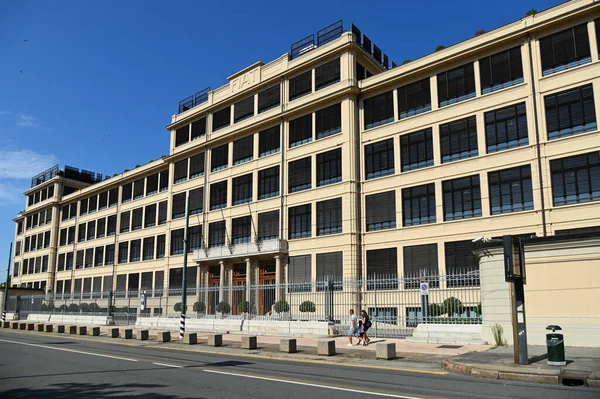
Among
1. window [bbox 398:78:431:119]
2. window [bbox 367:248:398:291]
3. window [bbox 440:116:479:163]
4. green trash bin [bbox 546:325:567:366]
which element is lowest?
green trash bin [bbox 546:325:567:366]

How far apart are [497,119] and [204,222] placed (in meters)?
27.6

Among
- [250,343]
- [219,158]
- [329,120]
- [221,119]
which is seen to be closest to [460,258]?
[329,120]

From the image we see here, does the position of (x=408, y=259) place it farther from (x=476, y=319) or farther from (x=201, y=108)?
(x=201, y=108)

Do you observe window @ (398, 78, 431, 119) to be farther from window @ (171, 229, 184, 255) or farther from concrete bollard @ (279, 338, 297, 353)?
window @ (171, 229, 184, 255)

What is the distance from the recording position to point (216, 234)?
46.6 metres

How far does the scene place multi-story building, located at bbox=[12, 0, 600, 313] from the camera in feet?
93.6

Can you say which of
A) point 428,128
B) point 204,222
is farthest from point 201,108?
point 428,128

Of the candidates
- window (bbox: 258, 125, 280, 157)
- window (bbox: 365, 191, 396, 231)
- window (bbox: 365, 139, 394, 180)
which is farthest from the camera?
window (bbox: 258, 125, 280, 157)

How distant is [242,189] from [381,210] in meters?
14.3

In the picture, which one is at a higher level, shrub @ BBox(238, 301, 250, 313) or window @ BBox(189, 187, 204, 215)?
window @ BBox(189, 187, 204, 215)

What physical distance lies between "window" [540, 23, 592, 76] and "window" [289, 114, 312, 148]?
56.8 feet

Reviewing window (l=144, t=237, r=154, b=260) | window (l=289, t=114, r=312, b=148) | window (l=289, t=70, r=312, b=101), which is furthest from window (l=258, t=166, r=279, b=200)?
window (l=144, t=237, r=154, b=260)

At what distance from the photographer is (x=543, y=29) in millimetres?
29516

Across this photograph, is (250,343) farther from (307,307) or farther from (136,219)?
(136,219)
